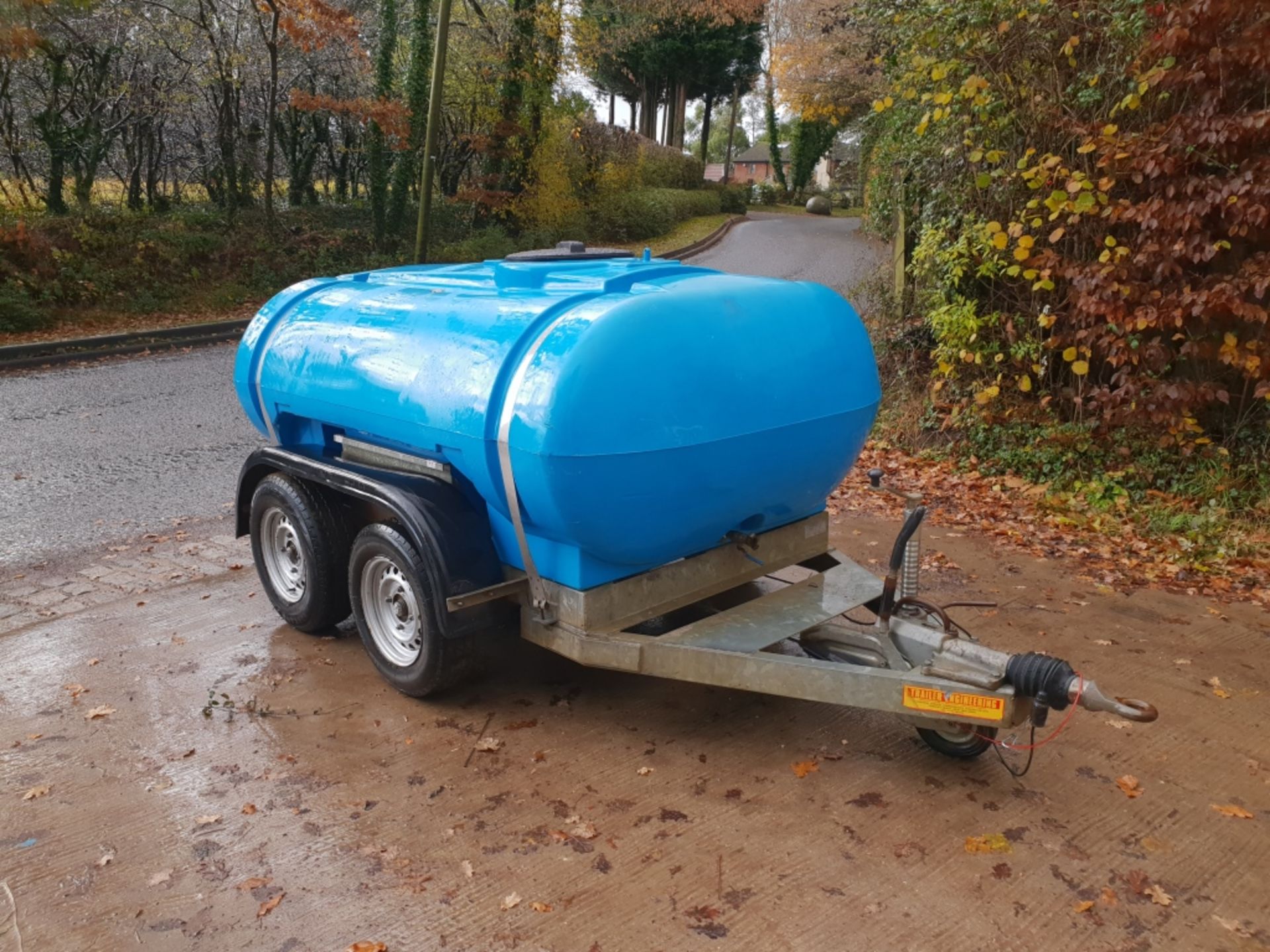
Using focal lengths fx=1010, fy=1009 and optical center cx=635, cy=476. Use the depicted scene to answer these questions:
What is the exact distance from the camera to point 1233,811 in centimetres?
361

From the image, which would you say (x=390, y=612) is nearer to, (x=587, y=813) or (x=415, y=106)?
(x=587, y=813)

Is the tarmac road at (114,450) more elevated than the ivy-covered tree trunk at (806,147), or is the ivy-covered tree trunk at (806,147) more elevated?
the ivy-covered tree trunk at (806,147)

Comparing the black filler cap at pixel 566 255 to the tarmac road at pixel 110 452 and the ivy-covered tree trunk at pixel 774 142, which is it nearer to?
the tarmac road at pixel 110 452

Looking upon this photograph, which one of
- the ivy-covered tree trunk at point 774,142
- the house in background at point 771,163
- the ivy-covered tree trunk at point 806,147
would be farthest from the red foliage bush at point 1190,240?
the ivy-covered tree trunk at point 774,142

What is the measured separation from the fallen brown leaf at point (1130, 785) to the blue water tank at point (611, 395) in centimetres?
166

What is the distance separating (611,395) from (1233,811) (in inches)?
105

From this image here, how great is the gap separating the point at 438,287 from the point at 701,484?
1.76 metres

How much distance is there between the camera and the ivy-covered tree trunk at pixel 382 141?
20016 millimetres

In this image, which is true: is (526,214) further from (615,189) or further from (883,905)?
(883,905)

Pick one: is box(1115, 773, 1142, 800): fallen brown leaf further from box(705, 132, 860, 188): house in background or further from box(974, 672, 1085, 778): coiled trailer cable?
box(705, 132, 860, 188): house in background

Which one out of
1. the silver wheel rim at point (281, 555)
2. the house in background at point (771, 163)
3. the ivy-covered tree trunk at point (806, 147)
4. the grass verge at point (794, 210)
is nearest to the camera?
the silver wheel rim at point (281, 555)

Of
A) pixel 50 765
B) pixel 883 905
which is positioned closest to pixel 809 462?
pixel 883 905

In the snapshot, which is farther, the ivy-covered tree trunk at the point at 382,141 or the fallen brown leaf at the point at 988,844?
the ivy-covered tree trunk at the point at 382,141

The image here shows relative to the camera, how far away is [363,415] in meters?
4.51
